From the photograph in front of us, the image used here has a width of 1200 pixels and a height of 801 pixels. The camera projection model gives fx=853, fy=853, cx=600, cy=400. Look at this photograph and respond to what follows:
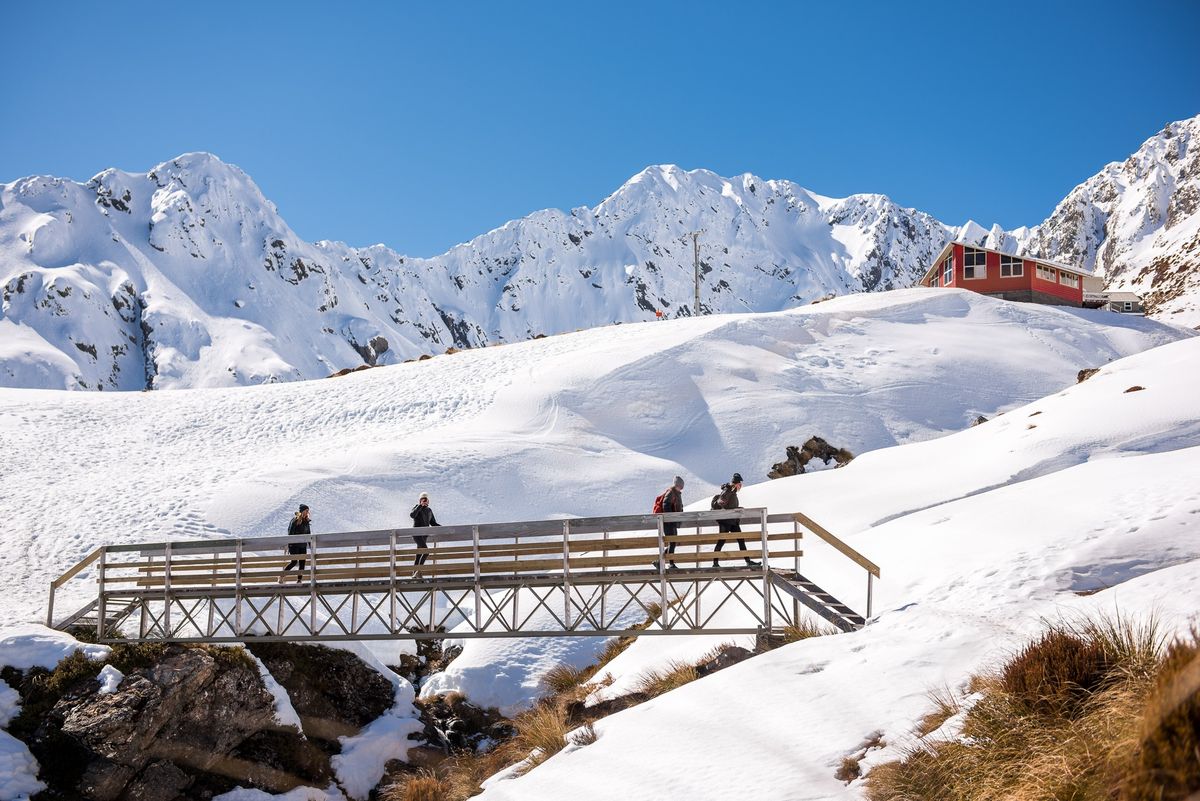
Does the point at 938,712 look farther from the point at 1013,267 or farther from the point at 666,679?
the point at 1013,267

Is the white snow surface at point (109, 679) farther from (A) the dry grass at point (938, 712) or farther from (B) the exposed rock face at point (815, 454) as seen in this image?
(B) the exposed rock face at point (815, 454)

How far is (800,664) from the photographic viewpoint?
35.7 ft

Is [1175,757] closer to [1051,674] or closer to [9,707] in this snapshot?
[1051,674]

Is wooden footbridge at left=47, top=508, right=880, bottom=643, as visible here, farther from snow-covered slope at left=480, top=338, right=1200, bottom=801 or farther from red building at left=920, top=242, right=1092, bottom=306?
red building at left=920, top=242, right=1092, bottom=306

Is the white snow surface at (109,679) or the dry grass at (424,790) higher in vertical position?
the white snow surface at (109,679)

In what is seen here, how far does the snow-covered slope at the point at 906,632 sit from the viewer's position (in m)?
8.57

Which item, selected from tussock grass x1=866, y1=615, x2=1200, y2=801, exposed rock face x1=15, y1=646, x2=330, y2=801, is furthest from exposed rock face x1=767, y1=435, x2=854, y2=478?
tussock grass x1=866, y1=615, x2=1200, y2=801

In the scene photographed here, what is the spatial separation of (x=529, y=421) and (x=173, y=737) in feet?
76.1

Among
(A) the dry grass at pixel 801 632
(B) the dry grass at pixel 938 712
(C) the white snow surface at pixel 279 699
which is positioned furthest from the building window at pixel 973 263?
(B) the dry grass at pixel 938 712

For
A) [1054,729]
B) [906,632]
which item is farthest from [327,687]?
[1054,729]

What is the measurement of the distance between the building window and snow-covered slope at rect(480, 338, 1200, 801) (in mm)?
44167

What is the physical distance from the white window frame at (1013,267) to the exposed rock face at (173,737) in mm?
55974

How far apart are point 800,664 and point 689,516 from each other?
3.92 meters

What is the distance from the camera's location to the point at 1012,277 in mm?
58844
